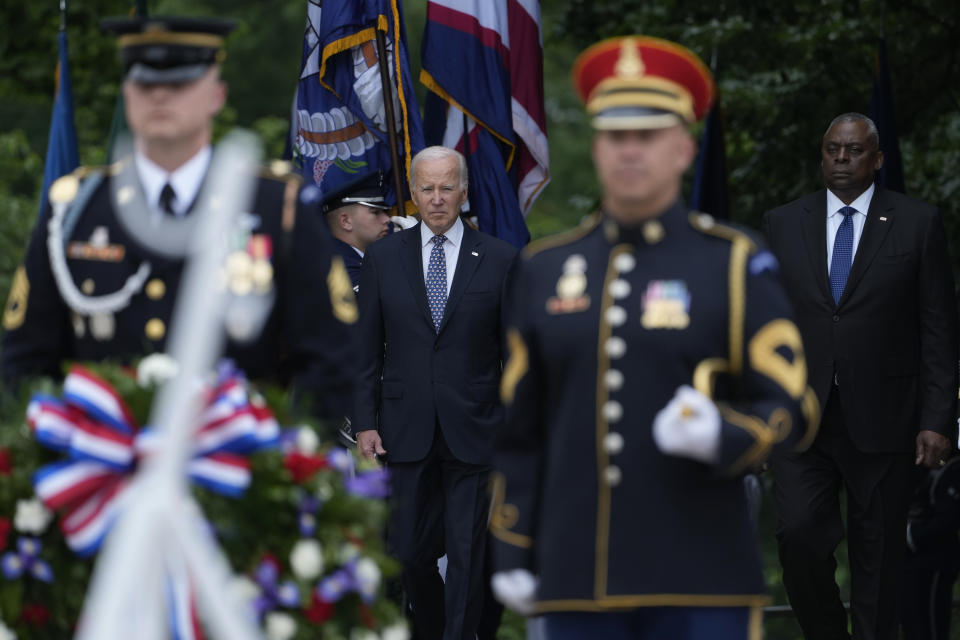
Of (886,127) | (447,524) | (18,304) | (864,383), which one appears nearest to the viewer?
(18,304)

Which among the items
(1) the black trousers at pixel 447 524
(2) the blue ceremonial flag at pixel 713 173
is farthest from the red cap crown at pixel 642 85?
(2) the blue ceremonial flag at pixel 713 173

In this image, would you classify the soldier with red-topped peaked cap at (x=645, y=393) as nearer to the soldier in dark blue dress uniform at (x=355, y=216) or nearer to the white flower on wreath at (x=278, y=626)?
the white flower on wreath at (x=278, y=626)

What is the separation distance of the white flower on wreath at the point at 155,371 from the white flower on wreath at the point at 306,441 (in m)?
0.34

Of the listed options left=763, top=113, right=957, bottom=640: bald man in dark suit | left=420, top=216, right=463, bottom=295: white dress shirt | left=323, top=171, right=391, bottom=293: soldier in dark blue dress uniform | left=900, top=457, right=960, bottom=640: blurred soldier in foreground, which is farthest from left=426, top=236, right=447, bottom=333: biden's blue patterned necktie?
left=900, top=457, right=960, bottom=640: blurred soldier in foreground

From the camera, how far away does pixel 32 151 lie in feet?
67.5

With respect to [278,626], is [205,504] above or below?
above


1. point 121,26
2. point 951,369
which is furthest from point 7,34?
point 121,26

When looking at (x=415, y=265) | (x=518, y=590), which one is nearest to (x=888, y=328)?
(x=415, y=265)

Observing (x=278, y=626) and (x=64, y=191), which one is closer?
(x=278, y=626)

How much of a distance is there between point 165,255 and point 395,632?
1.21m

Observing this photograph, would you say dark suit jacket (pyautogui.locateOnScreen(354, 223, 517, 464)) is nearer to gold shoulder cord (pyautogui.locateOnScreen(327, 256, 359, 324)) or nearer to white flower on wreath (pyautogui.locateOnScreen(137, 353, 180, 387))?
gold shoulder cord (pyautogui.locateOnScreen(327, 256, 359, 324))

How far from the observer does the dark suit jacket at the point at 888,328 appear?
8.84 meters

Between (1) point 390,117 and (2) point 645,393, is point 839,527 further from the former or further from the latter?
(2) point 645,393

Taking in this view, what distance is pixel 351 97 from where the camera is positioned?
10.8m
